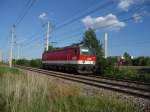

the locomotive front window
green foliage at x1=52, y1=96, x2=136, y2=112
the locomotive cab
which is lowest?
green foliage at x1=52, y1=96, x2=136, y2=112

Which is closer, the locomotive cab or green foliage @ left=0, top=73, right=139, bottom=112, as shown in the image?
green foliage @ left=0, top=73, right=139, bottom=112

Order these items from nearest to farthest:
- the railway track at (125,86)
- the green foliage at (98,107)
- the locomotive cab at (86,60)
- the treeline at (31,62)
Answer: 1. the green foliage at (98,107)
2. the railway track at (125,86)
3. the locomotive cab at (86,60)
4. the treeline at (31,62)

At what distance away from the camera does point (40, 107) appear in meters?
7.56

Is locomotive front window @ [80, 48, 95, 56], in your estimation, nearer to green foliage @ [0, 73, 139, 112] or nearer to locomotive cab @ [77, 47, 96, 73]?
locomotive cab @ [77, 47, 96, 73]

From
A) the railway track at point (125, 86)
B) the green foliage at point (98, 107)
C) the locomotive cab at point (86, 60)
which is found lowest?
the railway track at point (125, 86)

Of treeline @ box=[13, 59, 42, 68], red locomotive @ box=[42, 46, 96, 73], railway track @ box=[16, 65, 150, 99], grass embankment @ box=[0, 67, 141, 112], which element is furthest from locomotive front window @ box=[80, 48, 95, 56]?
treeline @ box=[13, 59, 42, 68]

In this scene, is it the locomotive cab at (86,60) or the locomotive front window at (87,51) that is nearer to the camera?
the locomotive cab at (86,60)

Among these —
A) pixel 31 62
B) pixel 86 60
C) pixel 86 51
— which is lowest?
pixel 86 60

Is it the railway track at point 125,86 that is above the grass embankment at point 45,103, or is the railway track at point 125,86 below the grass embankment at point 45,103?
below

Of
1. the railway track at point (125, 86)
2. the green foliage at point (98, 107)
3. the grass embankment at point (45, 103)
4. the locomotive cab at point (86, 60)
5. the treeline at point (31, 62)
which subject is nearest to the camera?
the green foliage at point (98, 107)

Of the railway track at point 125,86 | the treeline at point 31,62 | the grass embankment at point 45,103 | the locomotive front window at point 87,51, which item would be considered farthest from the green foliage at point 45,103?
the treeline at point 31,62

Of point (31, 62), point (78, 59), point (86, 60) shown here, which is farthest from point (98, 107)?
point (31, 62)

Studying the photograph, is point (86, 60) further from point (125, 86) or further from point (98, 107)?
point (98, 107)

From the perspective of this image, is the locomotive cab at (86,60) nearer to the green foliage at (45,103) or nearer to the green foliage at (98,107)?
the green foliage at (45,103)
